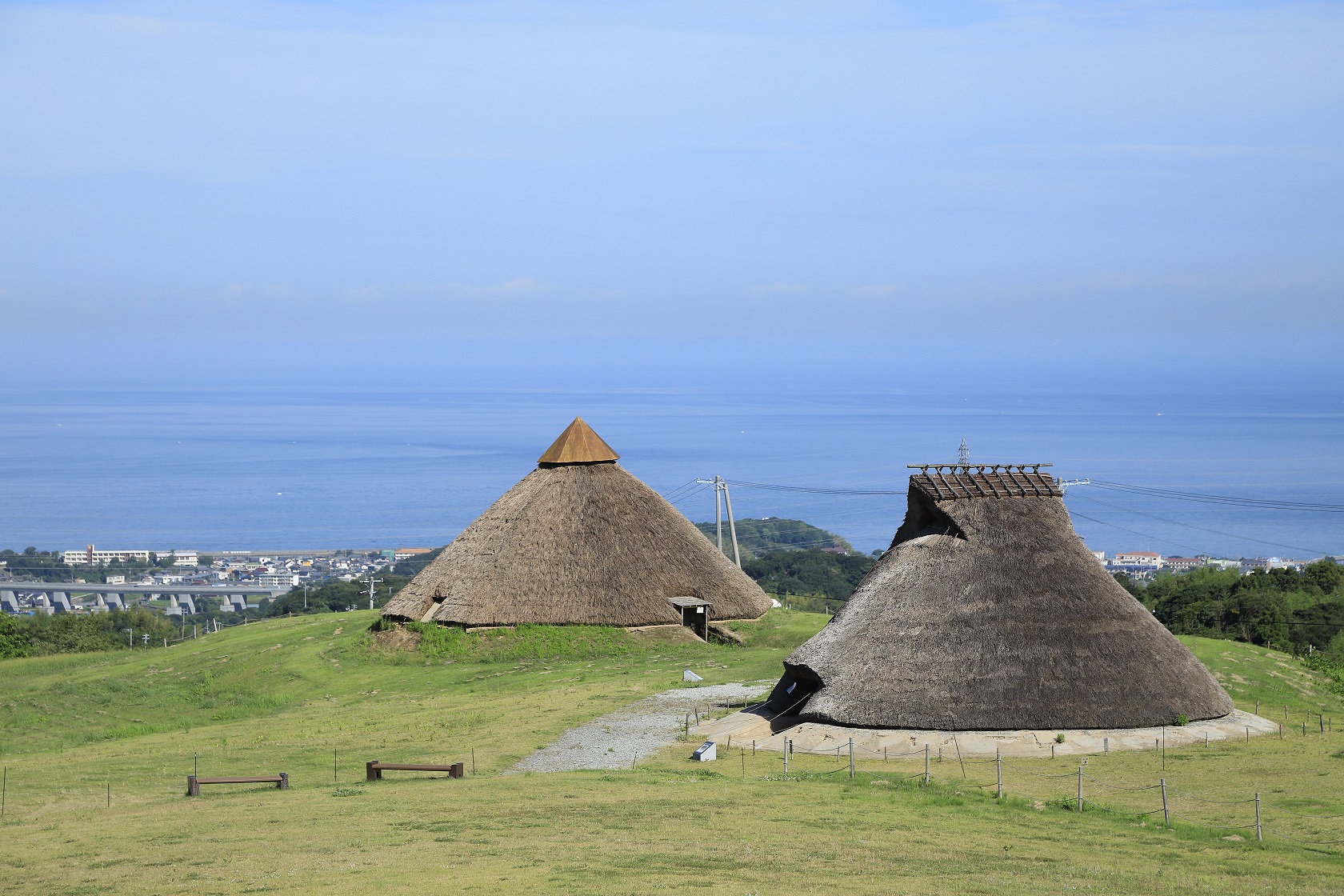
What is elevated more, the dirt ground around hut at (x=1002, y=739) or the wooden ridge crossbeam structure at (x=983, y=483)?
the wooden ridge crossbeam structure at (x=983, y=483)

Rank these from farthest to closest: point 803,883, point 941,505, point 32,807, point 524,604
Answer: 1. point 524,604
2. point 941,505
3. point 32,807
4. point 803,883

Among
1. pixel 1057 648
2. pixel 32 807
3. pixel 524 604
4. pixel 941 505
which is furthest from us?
pixel 524 604

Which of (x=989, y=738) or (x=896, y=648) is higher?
(x=896, y=648)

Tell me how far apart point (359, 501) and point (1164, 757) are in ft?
591

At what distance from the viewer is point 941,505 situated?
98.0 feet

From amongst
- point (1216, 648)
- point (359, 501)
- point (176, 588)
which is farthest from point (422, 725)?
point (359, 501)

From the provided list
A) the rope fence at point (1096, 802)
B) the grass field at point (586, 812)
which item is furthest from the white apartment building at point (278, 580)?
the rope fence at point (1096, 802)

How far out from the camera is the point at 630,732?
29.0 m

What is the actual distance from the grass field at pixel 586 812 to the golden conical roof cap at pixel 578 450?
39.6 feet

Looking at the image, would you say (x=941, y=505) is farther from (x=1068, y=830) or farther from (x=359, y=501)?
(x=359, y=501)

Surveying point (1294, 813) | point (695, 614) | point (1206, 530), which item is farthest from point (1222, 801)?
point (1206, 530)

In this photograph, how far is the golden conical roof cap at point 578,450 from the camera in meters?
46.9

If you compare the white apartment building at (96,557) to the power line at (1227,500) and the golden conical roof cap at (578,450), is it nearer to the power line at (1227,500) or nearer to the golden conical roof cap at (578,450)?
the golden conical roof cap at (578,450)

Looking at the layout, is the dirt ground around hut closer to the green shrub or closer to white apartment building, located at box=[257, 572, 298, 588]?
the green shrub
